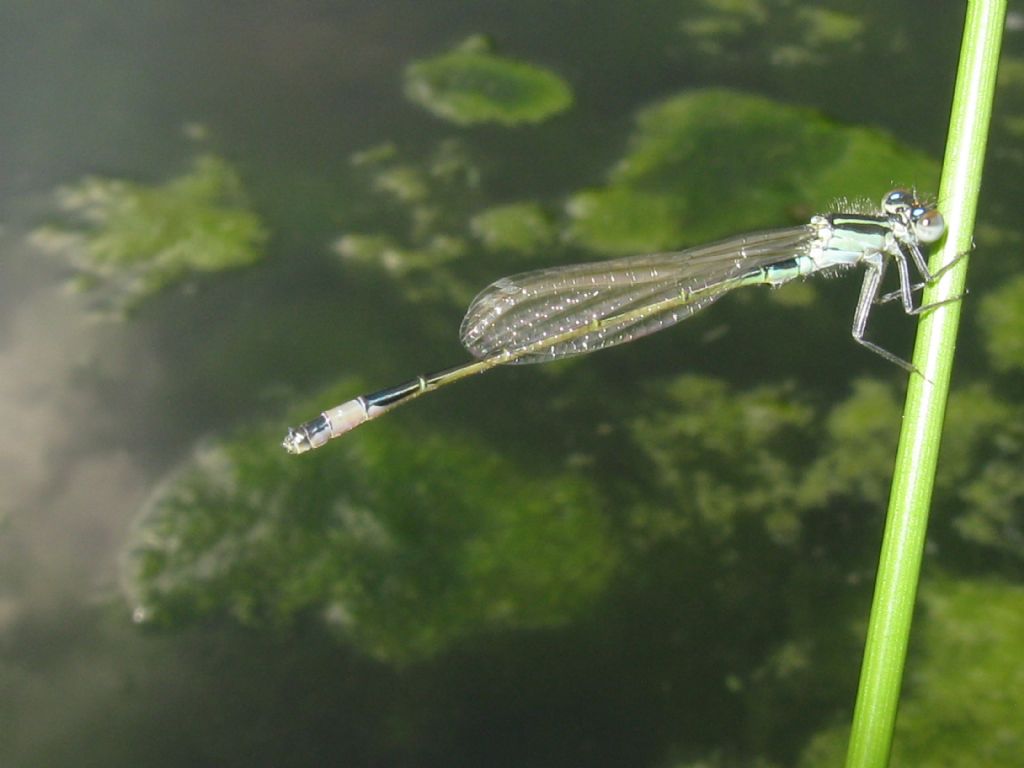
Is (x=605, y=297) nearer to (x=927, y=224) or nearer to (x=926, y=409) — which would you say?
(x=927, y=224)

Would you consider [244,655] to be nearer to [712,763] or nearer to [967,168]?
[712,763]

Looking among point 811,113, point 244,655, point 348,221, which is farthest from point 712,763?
point 811,113

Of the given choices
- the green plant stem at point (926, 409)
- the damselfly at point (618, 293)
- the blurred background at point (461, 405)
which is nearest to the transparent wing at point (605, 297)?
the damselfly at point (618, 293)

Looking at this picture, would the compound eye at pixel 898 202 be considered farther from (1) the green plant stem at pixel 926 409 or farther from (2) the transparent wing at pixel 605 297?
(1) the green plant stem at pixel 926 409

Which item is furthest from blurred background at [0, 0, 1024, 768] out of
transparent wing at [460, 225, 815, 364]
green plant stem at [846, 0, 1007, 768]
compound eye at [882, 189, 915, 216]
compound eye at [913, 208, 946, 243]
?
green plant stem at [846, 0, 1007, 768]

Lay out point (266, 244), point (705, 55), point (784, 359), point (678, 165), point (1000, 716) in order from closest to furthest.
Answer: point (1000, 716), point (784, 359), point (266, 244), point (678, 165), point (705, 55)

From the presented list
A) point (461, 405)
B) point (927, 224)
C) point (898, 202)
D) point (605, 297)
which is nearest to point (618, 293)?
point (605, 297)

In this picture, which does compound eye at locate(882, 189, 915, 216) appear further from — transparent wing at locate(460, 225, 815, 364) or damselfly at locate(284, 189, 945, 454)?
transparent wing at locate(460, 225, 815, 364)
